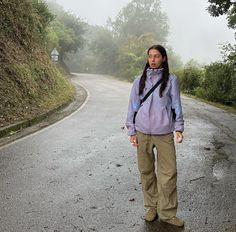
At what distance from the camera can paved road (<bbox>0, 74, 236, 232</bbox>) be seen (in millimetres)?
4918

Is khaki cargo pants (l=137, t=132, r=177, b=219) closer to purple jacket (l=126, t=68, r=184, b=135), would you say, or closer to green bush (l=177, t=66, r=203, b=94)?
purple jacket (l=126, t=68, r=184, b=135)

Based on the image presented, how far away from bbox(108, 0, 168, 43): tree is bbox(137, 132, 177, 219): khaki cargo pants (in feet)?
201

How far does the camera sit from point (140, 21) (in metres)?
66.7

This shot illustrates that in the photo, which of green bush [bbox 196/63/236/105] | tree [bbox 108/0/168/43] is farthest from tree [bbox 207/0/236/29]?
tree [bbox 108/0/168/43]

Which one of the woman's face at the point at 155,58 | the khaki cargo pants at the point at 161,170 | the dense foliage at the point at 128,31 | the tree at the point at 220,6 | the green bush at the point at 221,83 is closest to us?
the woman's face at the point at 155,58

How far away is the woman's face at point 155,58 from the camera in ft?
15.3

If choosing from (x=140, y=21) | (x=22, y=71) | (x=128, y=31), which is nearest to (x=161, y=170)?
(x=22, y=71)

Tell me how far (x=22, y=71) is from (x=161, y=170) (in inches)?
456

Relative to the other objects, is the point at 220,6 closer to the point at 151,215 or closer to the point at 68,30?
the point at 151,215

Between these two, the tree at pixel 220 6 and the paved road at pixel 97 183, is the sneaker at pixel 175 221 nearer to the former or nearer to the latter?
the paved road at pixel 97 183

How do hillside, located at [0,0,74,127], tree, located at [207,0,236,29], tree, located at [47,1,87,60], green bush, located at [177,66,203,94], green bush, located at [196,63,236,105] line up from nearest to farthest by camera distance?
hillside, located at [0,0,74,127] < tree, located at [207,0,236,29] < green bush, located at [196,63,236,105] < green bush, located at [177,66,203,94] < tree, located at [47,1,87,60]

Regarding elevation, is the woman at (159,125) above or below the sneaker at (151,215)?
above

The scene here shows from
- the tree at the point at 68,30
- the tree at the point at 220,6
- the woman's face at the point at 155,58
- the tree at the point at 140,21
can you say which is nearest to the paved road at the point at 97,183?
the woman's face at the point at 155,58

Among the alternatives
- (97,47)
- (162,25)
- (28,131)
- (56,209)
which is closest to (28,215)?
(56,209)
